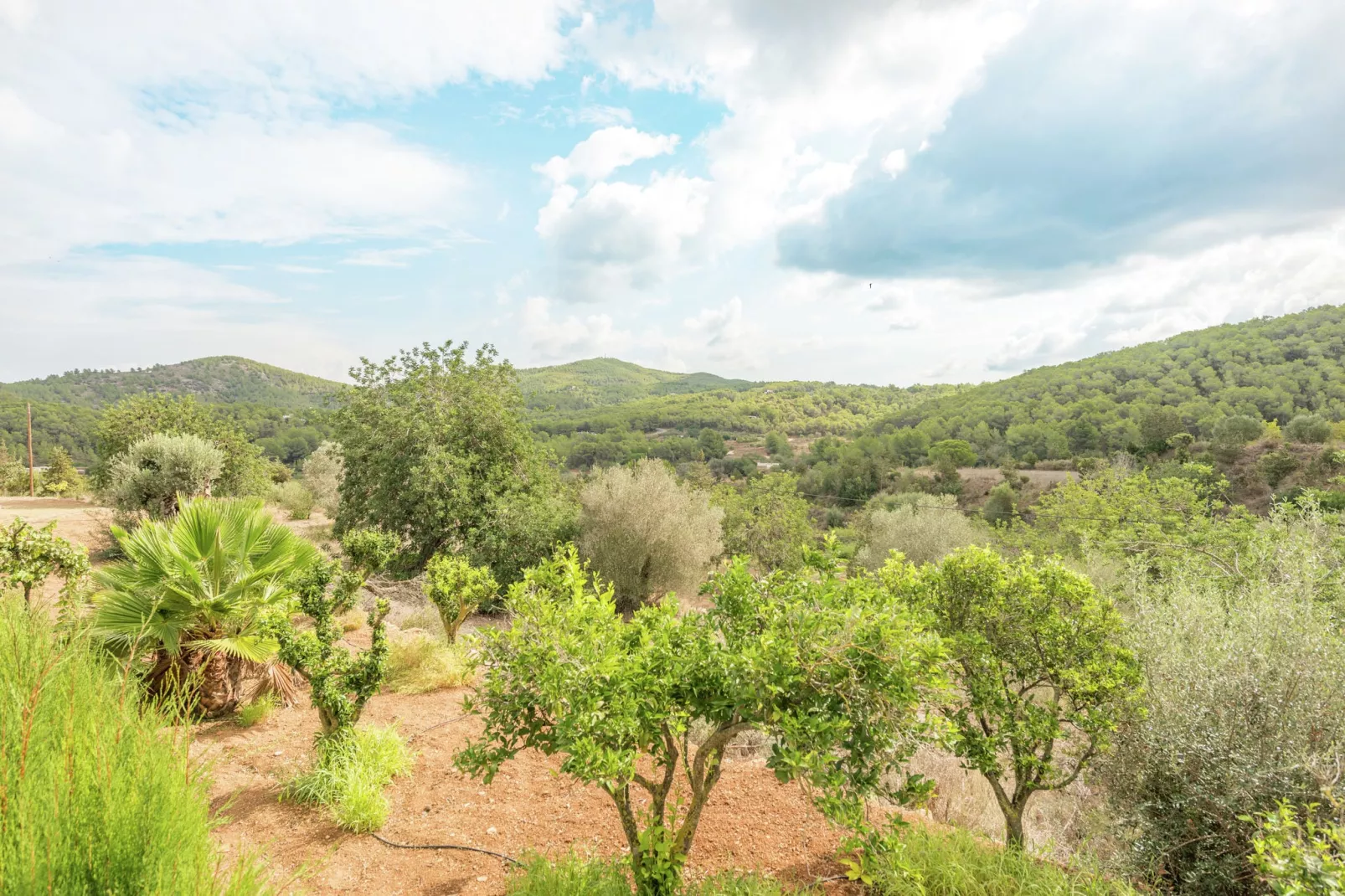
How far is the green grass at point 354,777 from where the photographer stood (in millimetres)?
4453

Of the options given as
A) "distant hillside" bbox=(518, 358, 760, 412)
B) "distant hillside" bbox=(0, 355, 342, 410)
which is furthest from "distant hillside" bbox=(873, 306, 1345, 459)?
"distant hillside" bbox=(0, 355, 342, 410)

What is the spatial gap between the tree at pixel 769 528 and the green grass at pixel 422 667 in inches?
588

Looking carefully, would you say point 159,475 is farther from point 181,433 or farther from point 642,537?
point 642,537

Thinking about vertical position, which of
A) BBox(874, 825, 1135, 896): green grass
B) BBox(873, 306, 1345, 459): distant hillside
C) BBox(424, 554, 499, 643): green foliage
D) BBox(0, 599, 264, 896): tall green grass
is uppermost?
BBox(873, 306, 1345, 459): distant hillside

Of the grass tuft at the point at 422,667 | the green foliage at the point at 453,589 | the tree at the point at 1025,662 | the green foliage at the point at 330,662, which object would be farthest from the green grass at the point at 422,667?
the tree at the point at 1025,662

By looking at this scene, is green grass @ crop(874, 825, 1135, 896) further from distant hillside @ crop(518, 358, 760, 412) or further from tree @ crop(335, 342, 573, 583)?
distant hillside @ crop(518, 358, 760, 412)

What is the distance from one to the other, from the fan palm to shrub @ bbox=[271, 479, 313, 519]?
23256 millimetres

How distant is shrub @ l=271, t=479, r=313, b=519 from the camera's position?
26.7 meters

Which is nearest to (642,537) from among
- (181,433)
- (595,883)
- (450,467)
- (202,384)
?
(450,467)

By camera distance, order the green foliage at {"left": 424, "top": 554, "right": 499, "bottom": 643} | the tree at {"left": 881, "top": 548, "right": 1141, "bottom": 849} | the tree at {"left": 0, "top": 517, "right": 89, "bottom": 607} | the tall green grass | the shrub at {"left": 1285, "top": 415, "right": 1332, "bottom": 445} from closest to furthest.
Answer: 1. the tall green grass
2. the tree at {"left": 881, "top": 548, "right": 1141, "bottom": 849}
3. the tree at {"left": 0, "top": 517, "right": 89, "bottom": 607}
4. the green foliage at {"left": 424, "top": 554, "right": 499, "bottom": 643}
5. the shrub at {"left": 1285, "top": 415, "right": 1332, "bottom": 445}

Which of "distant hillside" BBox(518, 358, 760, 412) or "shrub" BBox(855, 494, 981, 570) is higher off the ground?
"distant hillside" BBox(518, 358, 760, 412)

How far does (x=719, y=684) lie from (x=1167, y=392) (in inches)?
2635

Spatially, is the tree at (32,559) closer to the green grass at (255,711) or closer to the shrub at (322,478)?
the green grass at (255,711)

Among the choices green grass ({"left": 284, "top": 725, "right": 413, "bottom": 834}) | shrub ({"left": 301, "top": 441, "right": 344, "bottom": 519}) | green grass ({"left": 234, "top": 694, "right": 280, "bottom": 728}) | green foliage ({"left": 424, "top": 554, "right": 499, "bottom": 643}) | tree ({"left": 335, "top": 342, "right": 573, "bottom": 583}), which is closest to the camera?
green grass ({"left": 284, "top": 725, "right": 413, "bottom": 834})
